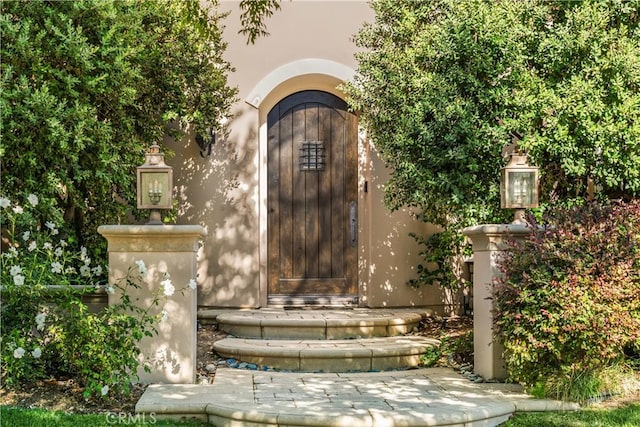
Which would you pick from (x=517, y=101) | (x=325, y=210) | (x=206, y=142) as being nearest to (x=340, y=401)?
(x=517, y=101)

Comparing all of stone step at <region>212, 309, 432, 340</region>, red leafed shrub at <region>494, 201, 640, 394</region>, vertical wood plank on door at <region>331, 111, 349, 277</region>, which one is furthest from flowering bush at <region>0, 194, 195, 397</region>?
vertical wood plank on door at <region>331, 111, 349, 277</region>

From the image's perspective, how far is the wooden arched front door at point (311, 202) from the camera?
28.5 feet

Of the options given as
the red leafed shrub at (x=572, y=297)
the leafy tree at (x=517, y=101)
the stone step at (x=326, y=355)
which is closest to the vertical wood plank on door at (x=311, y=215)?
the leafy tree at (x=517, y=101)

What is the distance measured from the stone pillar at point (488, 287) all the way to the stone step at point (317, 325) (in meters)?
1.49

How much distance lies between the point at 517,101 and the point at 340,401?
3.09 metres

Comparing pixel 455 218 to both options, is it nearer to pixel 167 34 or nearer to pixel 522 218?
pixel 522 218

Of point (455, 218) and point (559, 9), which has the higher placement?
point (559, 9)

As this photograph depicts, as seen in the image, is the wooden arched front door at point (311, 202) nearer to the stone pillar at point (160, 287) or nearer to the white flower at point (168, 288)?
the stone pillar at point (160, 287)

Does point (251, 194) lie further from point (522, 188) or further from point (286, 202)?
point (522, 188)

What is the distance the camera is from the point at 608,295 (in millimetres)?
4965

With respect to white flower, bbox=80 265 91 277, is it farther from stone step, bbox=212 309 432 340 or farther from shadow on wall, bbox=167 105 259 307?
shadow on wall, bbox=167 105 259 307

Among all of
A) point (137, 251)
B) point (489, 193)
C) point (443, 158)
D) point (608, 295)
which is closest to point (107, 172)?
point (137, 251)

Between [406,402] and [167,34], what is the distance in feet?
15.0

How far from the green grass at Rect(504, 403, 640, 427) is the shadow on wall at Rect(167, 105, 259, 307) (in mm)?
4184
